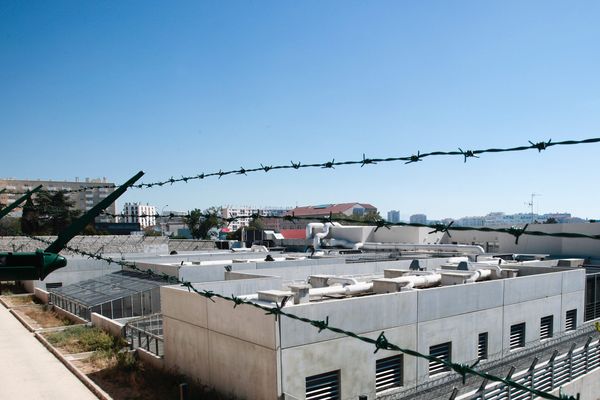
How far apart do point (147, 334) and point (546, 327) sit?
59.3 ft

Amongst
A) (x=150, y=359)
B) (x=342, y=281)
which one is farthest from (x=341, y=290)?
(x=150, y=359)

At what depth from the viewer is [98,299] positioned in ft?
95.3

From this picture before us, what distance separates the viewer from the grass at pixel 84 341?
2292 cm

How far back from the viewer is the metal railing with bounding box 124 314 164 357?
2105 centimetres

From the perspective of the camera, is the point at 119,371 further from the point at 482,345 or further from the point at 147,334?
the point at 482,345

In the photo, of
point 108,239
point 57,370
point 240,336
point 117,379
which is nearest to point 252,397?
point 240,336

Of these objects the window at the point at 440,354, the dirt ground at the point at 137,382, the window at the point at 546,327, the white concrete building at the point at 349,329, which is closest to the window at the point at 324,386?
the white concrete building at the point at 349,329

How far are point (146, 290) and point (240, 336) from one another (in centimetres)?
1370

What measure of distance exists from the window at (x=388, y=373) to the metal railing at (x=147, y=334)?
937 centimetres

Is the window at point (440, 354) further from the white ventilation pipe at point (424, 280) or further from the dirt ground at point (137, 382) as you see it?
the dirt ground at point (137, 382)

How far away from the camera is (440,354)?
57.9 ft

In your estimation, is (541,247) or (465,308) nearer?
(465,308)

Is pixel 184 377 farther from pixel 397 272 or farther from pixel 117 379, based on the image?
pixel 397 272

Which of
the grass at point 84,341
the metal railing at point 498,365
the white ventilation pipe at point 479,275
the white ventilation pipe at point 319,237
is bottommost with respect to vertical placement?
the grass at point 84,341
